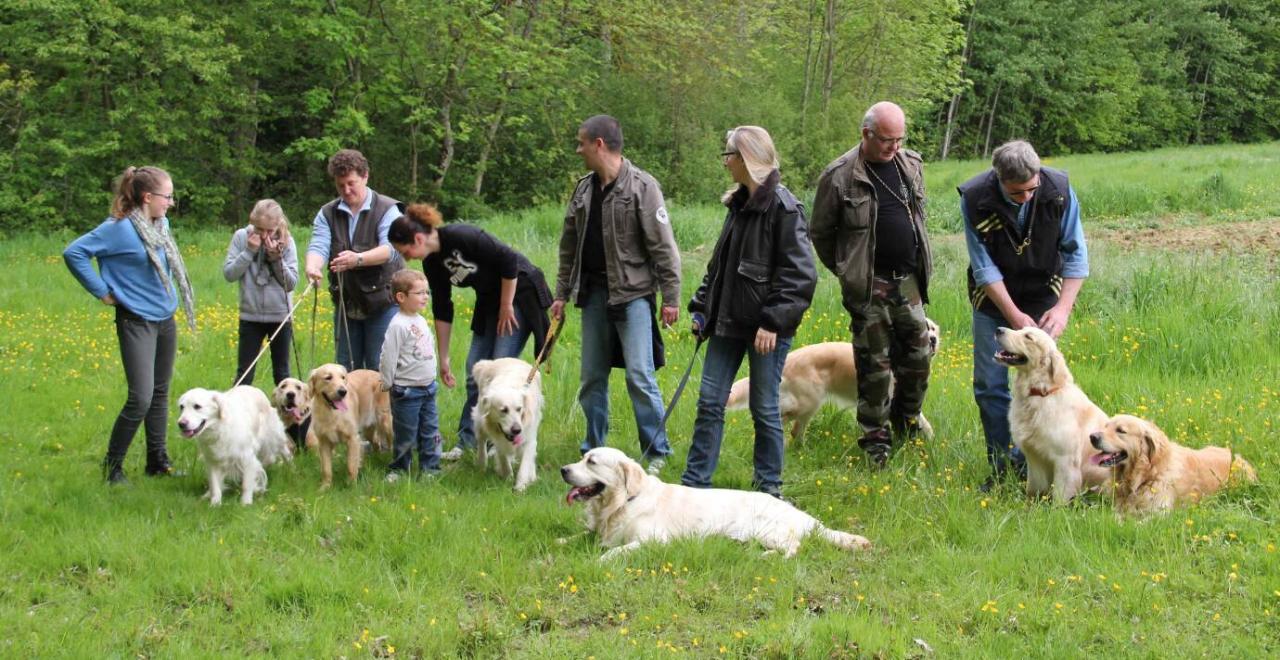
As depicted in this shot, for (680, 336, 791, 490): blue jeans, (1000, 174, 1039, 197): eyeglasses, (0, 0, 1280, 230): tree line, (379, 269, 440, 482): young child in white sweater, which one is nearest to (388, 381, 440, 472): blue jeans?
(379, 269, 440, 482): young child in white sweater

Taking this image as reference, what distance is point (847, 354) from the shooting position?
22.2ft

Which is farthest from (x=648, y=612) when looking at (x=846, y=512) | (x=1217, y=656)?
(x=1217, y=656)

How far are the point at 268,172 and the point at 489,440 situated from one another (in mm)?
17915

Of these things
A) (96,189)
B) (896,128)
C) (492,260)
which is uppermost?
(896,128)

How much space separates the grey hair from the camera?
209 inches

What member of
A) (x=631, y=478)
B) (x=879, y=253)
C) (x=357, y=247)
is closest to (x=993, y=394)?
(x=879, y=253)

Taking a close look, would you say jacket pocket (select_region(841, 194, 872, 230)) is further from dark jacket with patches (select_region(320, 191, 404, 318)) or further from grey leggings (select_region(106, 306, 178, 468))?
grey leggings (select_region(106, 306, 178, 468))

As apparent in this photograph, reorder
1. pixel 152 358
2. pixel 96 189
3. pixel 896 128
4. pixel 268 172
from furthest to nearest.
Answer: pixel 268 172
pixel 96 189
pixel 152 358
pixel 896 128

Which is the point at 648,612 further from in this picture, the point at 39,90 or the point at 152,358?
the point at 39,90

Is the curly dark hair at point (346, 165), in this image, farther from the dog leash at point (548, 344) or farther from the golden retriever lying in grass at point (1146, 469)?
the golden retriever lying in grass at point (1146, 469)

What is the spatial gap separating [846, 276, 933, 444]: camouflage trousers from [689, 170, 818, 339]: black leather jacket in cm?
76

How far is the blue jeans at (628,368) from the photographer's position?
242 inches

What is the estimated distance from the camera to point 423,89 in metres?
21.2

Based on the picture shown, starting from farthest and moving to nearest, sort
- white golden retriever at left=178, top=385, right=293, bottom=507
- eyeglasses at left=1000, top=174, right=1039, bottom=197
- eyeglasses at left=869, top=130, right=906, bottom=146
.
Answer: white golden retriever at left=178, top=385, right=293, bottom=507
eyeglasses at left=869, top=130, right=906, bottom=146
eyeglasses at left=1000, top=174, right=1039, bottom=197
